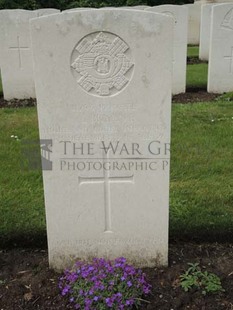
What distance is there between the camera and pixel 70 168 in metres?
2.55

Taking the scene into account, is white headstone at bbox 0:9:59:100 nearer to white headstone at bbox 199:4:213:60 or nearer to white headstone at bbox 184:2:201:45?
white headstone at bbox 199:4:213:60

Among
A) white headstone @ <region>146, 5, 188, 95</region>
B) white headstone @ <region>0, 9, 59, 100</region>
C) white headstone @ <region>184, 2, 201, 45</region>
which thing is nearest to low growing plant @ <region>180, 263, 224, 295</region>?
white headstone @ <region>146, 5, 188, 95</region>

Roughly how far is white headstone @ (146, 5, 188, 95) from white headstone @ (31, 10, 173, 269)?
5.56 meters

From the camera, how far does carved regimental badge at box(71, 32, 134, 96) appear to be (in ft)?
7.51

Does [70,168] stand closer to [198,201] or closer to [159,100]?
[159,100]

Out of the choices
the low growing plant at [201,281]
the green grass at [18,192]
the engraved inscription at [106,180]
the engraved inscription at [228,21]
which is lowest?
the low growing plant at [201,281]

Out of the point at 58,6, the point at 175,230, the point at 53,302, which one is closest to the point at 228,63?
the point at 175,230

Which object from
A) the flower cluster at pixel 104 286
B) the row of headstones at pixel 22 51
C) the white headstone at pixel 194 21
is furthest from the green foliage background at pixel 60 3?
the flower cluster at pixel 104 286

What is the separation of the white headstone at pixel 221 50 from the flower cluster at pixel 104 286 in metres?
5.98

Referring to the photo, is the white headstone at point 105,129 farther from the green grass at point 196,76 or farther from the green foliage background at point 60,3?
the green foliage background at point 60,3

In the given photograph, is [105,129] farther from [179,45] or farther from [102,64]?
[179,45]

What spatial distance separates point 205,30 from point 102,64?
9.94m

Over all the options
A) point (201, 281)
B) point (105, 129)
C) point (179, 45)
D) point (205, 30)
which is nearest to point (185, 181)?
point (201, 281)

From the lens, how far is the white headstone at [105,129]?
A: 7.44 feet
